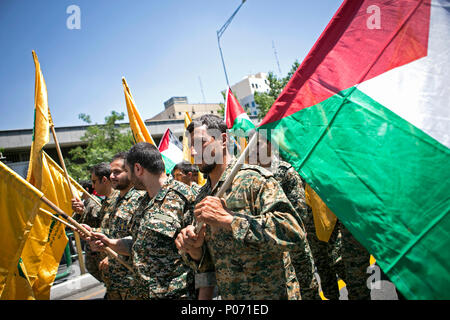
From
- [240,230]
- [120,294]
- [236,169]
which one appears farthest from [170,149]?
[240,230]

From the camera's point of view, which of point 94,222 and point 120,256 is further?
point 94,222

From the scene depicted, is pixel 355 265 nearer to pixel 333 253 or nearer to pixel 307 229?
pixel 333 253

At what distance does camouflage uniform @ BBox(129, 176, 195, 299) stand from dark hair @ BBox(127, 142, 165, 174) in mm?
424

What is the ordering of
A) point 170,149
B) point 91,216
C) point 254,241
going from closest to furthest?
point 254,241 → point 91,216 → point 170,149

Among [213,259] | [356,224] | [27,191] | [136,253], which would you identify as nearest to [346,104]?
[356,224]

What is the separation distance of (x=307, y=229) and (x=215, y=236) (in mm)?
2500

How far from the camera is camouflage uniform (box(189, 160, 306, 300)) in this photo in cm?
180

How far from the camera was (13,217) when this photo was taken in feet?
8.95

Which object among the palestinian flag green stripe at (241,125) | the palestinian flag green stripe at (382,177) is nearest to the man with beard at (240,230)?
the palestinian flag green stripe at (382,177)

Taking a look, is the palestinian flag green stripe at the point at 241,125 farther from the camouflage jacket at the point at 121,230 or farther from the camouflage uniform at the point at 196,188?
the camouflage jacket at the point at 121,230

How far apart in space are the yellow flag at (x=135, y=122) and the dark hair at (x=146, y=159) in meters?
2.38

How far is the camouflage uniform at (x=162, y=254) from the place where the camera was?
2645mm

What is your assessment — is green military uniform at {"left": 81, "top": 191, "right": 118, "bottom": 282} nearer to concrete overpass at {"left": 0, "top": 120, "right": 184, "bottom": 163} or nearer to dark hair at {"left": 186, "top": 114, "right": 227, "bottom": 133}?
dark hair at {"left": 186, "top": 114, "right": 227, "bottom": 133}
